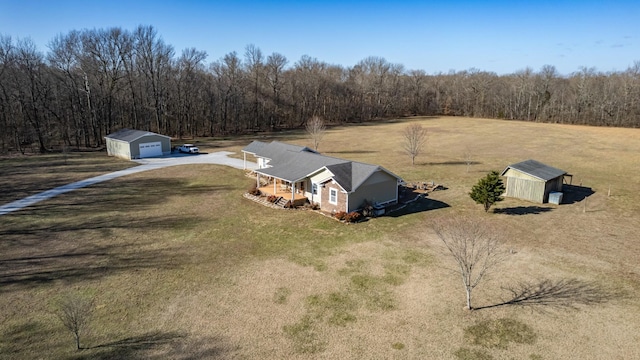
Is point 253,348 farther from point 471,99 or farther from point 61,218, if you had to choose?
point 471,99

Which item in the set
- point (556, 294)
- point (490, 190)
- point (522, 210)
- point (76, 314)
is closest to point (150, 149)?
point (76, 314)

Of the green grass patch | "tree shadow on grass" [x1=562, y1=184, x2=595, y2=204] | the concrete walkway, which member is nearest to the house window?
the green grass patch

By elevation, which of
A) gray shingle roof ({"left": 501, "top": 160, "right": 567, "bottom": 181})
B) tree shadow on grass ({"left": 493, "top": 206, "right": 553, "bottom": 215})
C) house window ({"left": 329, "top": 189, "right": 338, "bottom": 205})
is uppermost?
gray shingle roof ({"left": 501, "top": 160, "right": 567, "bottom": 181})

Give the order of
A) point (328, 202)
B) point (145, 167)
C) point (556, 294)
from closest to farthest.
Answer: point (556, 294)
point (328, 202)
point (145, 167)

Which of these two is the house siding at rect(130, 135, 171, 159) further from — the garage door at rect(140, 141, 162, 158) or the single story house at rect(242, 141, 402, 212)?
the single story house at rect(242, 141, 402, 212)

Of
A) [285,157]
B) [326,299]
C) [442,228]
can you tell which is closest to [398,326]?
[326,299]

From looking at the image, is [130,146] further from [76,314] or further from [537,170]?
[537,170]
